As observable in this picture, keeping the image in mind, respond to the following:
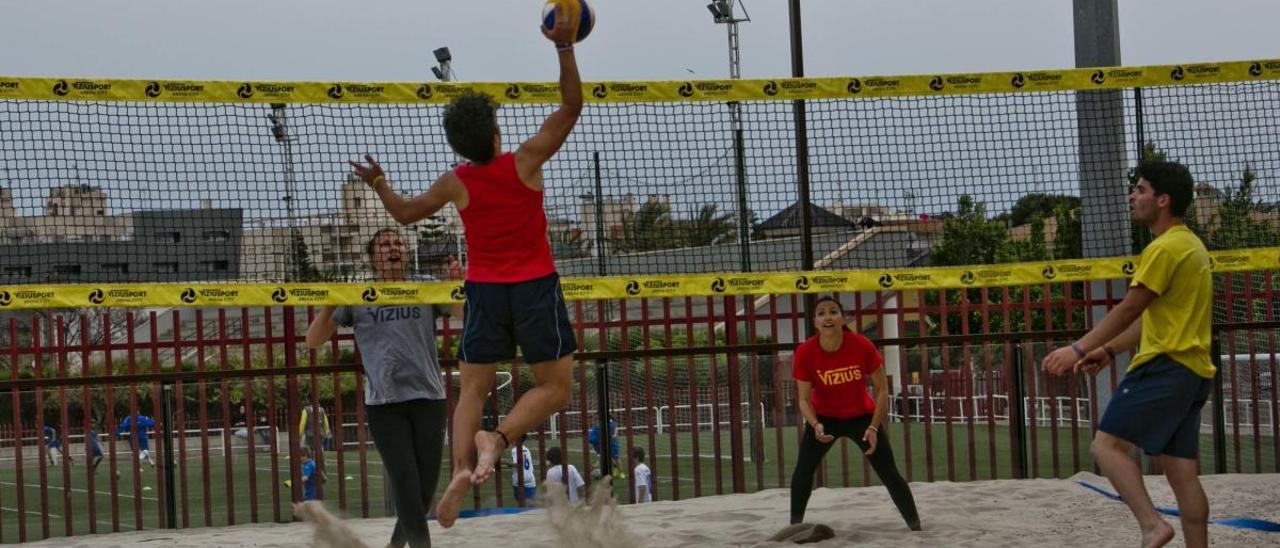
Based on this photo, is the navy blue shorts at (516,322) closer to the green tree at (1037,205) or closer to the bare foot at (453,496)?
the bare foot at (453,496)

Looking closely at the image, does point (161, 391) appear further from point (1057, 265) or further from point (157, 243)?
point (1057, 265)

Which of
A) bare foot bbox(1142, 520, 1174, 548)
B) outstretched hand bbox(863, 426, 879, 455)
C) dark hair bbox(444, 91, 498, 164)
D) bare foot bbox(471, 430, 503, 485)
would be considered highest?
dark hair bbox(444, 91, 498, 164)

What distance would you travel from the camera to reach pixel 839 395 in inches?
284

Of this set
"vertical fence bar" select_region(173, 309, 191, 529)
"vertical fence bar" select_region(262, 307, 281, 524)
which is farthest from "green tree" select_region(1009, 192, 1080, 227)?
"vertical fence bar" select_region(173, 309, 191, 529)

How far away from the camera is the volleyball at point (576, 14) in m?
4.78

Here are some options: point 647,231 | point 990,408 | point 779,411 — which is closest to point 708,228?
point 647,231

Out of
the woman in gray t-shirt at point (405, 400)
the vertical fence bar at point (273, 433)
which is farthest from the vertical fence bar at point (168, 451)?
the woman in gray t-shirt at point (405, 400)

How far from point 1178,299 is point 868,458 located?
2435mm

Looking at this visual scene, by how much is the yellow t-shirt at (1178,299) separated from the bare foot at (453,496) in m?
2.53

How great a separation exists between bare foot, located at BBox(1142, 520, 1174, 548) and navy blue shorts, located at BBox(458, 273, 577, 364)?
223 centimetres

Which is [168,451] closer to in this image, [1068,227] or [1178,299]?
[1068,227]

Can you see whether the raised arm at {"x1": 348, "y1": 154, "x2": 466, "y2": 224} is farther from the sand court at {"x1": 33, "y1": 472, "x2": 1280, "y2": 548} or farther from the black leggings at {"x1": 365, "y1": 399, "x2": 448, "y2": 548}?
the sand court at {"x1": 33, "y1": 472, "x2": 1280, "y2": 548}

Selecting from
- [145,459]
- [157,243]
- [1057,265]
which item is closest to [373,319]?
[157,243]

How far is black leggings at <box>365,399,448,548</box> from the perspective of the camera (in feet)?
19.1
